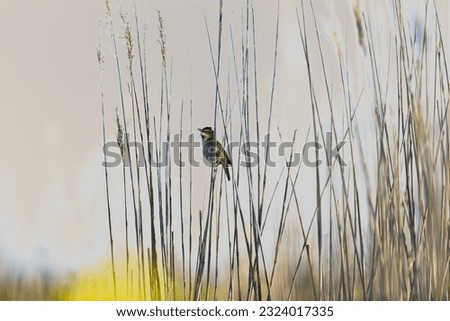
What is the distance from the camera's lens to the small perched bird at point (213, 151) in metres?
2.57

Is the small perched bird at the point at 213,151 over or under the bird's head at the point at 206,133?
under

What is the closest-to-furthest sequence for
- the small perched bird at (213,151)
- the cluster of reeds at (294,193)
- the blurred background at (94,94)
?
the cluster of reeds at (294,193), the small perched bird at (213,151), the blurred background at (94,94)

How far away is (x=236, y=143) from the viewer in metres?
2.62

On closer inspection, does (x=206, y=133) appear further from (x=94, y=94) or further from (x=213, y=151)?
(x=94, y=94)

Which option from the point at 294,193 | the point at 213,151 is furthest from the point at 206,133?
the point at 294,193

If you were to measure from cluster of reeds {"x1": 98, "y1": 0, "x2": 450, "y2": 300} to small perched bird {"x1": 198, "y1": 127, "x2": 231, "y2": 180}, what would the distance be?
41mm

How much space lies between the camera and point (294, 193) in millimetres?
2516

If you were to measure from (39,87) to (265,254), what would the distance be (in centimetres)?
110

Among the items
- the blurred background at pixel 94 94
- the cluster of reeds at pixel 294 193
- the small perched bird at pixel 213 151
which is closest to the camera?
the cluster of reeds at pixel 294 193

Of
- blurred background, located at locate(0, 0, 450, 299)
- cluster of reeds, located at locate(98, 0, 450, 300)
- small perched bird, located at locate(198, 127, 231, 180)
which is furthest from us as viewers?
blurred background, located at locate(0, 0, 450, 299)

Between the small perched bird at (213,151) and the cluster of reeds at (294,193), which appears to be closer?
the cluster of reeds at (294,193)

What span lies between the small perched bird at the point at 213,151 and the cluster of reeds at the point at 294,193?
41mm

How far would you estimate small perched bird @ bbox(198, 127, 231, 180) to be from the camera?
2.57 metres
